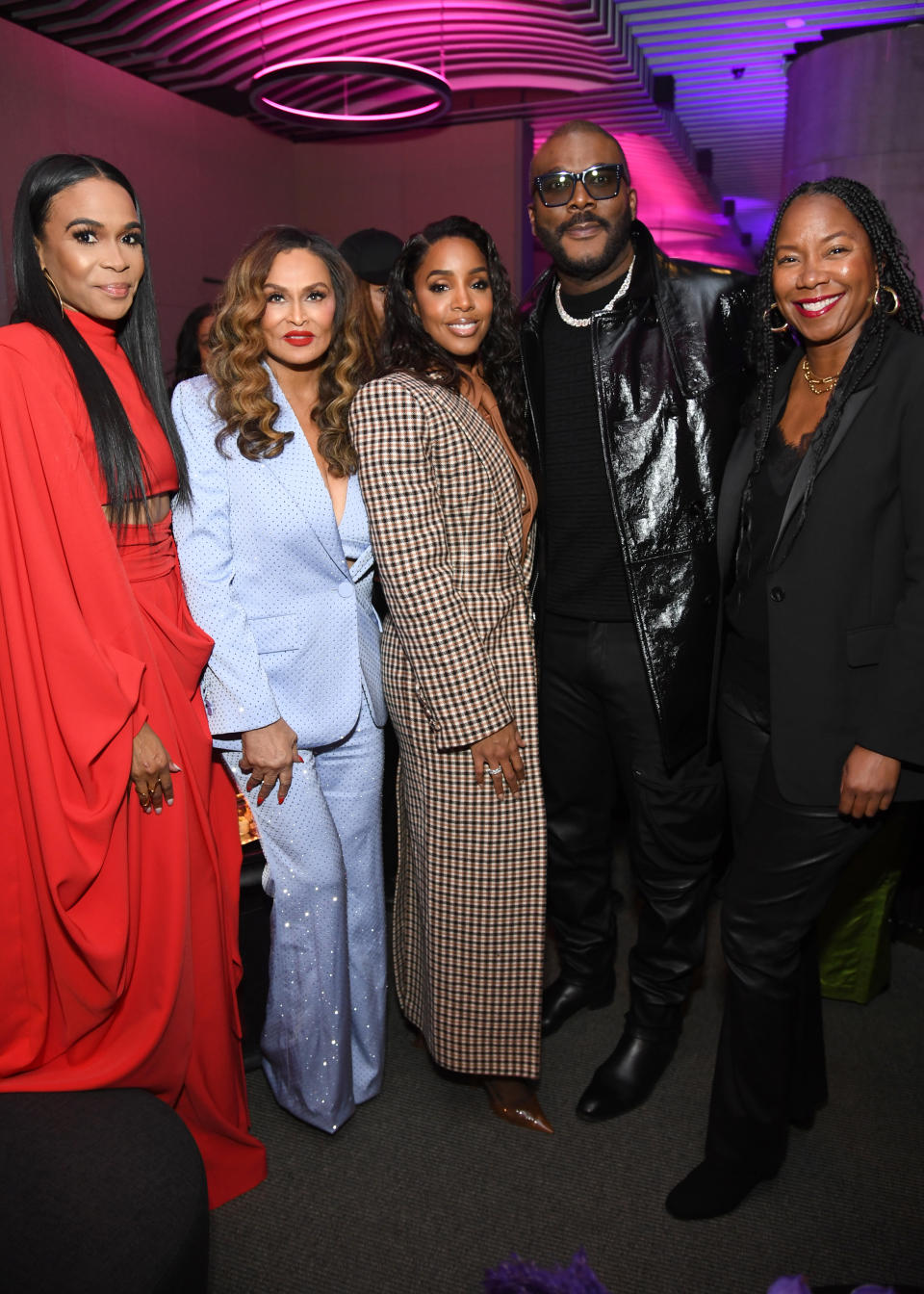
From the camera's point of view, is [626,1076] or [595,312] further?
[626,1076]

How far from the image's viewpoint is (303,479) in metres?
2.07

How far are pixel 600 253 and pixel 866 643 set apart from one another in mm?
1068

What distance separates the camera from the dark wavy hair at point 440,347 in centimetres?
219

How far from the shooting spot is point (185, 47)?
21.2 feet

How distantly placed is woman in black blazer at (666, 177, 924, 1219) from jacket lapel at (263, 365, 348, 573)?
810 millimetres

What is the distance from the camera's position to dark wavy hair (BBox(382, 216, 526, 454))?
2.19 meters

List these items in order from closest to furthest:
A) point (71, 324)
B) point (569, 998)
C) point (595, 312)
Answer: point (71, 324) < point (595, 312) < point (569, 998)

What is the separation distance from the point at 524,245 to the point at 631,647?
7021mm

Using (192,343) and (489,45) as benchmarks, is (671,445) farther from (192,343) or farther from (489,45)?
(489,45)

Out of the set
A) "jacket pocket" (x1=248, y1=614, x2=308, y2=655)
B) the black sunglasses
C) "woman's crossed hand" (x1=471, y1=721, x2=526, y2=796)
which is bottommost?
"woman's crossed hand" (x1=471, y1=721, x2=526, y2=796)

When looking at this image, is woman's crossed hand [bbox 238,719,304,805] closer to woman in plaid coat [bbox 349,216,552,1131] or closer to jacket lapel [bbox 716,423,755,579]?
woman in plaid coat [bbox 349,216,552,1131]

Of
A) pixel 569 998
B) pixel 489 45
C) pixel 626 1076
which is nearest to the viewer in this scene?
pixel 626 1076

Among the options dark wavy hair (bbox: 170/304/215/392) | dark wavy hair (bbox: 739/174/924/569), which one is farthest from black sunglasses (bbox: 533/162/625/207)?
dark wavy hair (bbox: 170/304/215/392)

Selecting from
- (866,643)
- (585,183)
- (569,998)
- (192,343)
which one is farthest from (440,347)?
(192,343)
